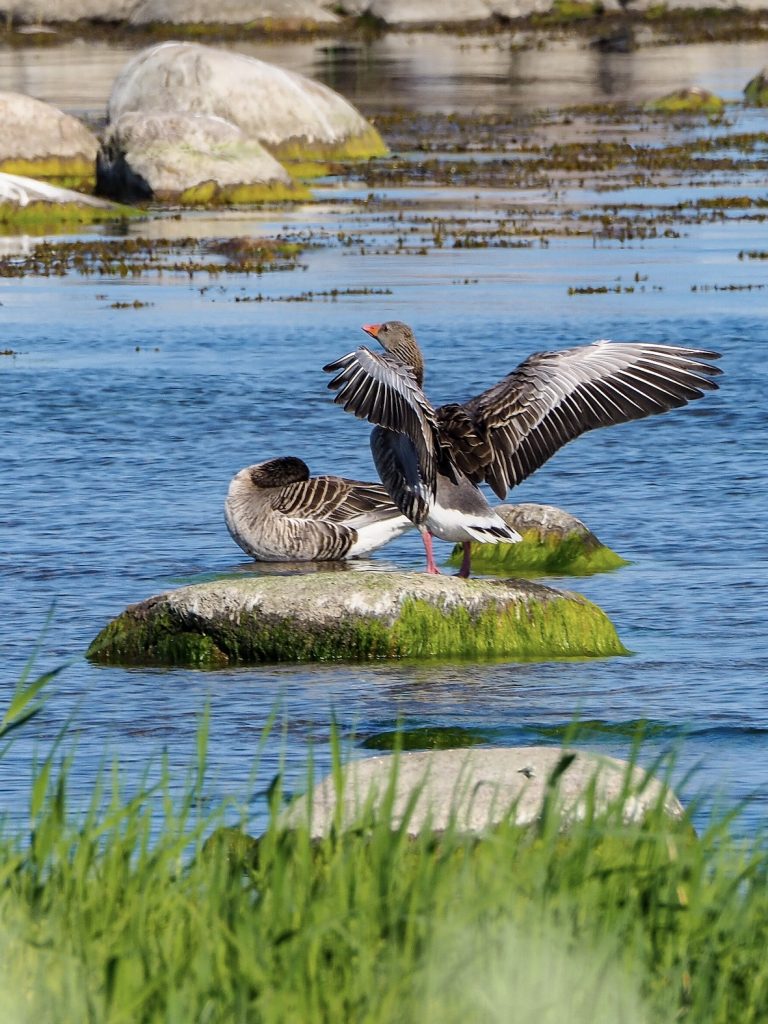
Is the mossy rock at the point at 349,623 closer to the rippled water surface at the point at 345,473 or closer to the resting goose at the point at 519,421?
the rippled water surface at the point at 345,473

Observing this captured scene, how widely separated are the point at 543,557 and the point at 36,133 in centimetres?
2949

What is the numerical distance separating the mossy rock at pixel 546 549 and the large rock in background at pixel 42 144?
28.2 m

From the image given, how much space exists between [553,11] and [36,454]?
8912cm

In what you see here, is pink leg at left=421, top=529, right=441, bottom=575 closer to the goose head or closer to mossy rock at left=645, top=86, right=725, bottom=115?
the goose head

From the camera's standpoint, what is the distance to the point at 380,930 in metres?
5.01

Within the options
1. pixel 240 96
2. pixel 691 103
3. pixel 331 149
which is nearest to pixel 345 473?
pixel 240 96

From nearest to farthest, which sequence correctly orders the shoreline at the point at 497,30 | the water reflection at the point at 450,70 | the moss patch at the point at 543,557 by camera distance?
1. the moss patch at the point at 543,557
2. the water reflection at the point at 450,70
3. the shoreline at the point at 497,30

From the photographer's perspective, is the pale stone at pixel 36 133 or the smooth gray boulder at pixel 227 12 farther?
the smooth gray boulder at pixel 227 12

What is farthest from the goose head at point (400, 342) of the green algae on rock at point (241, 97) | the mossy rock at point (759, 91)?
the mossy rock at point (759, 91)

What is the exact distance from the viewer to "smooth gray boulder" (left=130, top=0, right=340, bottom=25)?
Result: 94.9m

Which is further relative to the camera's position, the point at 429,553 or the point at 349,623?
the point at 429,553

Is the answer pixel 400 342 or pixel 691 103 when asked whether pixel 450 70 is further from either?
pixel 400 342

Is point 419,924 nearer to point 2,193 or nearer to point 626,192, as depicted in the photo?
point 2,193

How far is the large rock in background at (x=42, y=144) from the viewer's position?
135 feet
